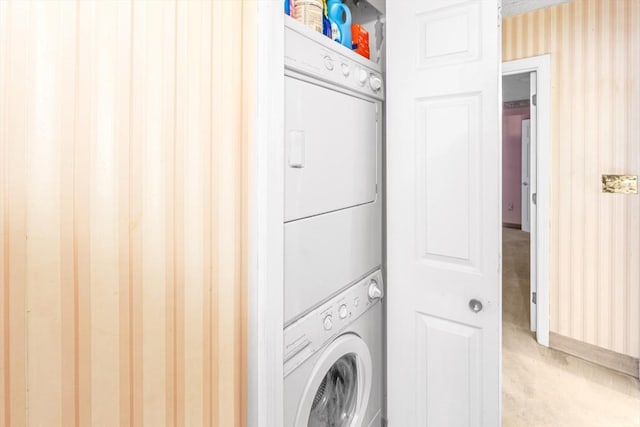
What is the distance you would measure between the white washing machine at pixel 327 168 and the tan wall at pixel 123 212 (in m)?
0.17

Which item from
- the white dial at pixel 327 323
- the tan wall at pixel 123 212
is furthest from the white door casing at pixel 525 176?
the tan wall at pixel 123 212

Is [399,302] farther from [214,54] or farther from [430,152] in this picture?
[214,54]

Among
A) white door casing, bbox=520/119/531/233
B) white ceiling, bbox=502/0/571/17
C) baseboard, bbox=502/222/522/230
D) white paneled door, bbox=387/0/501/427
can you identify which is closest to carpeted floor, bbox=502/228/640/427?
white paneled door, bbox=387/0/501/427

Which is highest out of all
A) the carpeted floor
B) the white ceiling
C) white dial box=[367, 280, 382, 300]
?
the white ceiling

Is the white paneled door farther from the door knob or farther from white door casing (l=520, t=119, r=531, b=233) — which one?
white door casing (l=520, t=119, r=531, b=233)

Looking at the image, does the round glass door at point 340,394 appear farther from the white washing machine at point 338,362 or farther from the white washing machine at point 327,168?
the white washing machine at point 327,168

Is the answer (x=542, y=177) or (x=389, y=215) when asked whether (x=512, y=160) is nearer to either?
(x=542, y=177)

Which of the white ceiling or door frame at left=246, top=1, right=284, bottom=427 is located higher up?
the white ceiling

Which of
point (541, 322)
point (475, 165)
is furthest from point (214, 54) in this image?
point (541, 322)

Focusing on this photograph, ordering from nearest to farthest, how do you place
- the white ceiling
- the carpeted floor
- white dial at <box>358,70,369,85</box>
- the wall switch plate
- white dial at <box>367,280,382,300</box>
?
1. white dial at <box>358,70,369,85</box>
2. white dial at <box>367,280,382,300</box>
3. the carpeted floor
4. the wall switch plate
5. the white ceiling

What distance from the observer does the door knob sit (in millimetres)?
1296

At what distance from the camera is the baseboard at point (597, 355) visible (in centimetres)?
247

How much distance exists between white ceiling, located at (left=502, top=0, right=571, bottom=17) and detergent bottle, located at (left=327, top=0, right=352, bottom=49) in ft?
6.34

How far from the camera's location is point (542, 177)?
279 cm
